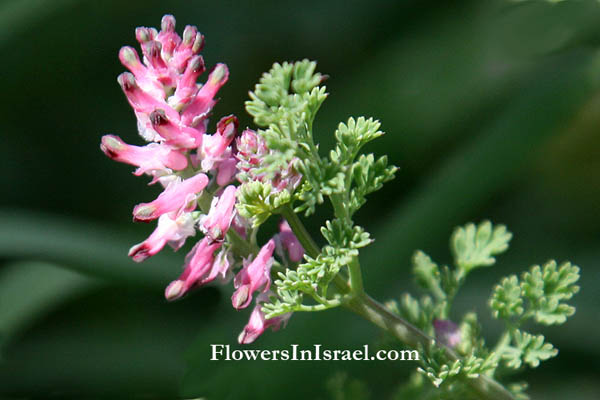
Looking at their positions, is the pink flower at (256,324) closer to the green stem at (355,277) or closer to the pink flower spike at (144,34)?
the green stem at (355,277)

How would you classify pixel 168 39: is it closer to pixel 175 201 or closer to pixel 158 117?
pixel 158 117

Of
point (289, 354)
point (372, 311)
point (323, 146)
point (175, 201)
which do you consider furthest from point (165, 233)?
point (323, 146)

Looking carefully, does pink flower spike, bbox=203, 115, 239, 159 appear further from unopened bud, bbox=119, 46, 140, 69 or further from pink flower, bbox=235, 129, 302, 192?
unopened bud, bbox=119, 46, 140, 69

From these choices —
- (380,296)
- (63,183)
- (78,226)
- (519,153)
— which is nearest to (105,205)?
(63,183)

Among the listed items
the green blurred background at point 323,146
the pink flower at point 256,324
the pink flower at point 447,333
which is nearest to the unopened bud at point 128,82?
the pink flower at point 256,324

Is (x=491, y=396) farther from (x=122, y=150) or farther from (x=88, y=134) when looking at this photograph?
(x=88, y=134)

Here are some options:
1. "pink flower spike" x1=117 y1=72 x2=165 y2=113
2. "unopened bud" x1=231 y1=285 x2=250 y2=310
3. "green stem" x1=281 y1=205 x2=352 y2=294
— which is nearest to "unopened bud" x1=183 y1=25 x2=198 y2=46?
"pink flower spike" x1=117 y1=72 x2=165 y2=113
